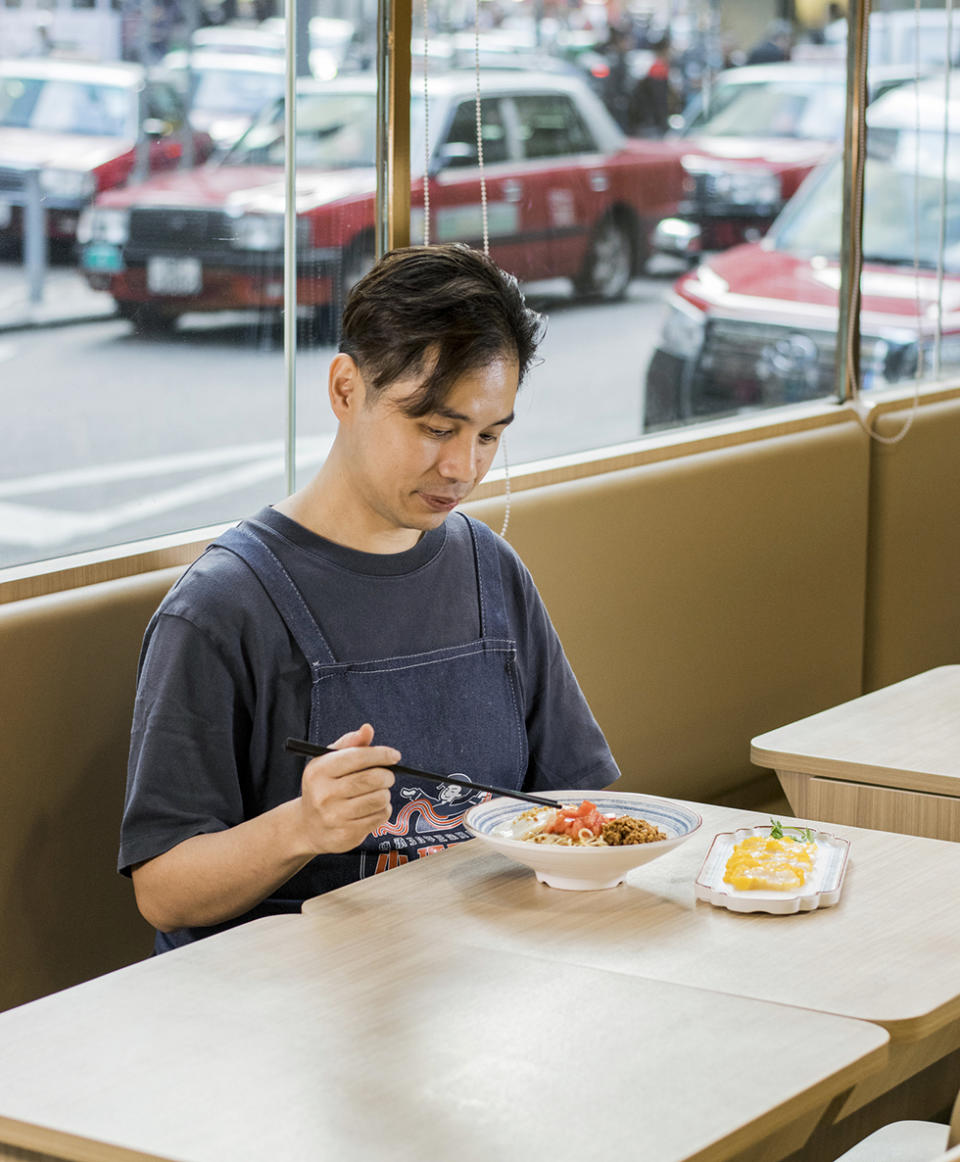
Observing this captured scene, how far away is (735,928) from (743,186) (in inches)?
229

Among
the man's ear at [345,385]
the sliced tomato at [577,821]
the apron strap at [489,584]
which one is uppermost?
the man's ear at [345,385]

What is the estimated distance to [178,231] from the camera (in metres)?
2.62

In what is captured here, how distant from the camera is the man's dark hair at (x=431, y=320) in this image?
1890 mm

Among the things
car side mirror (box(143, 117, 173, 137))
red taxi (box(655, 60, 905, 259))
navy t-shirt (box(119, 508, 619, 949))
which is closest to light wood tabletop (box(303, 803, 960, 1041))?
navy t-shirt (box(119, 508, 619, 949))

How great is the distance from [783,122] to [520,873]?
19.5 feet

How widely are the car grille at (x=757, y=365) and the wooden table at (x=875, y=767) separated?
1.70 metres

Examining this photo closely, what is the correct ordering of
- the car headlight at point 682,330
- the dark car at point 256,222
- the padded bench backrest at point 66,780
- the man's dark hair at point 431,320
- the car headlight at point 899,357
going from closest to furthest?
the man's dark hair at point 431,320 < the padded bench backrest at point 66,780 < the dark car at point 256,222 < the car headlight at point 899,357 < the car headlight at point 682,330

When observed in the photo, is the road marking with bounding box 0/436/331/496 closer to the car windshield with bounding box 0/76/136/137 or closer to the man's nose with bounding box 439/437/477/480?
the car windshield with bounding box 0/76/136/137

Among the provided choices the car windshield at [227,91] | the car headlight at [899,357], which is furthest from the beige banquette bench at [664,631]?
the car windshield at [227,91]

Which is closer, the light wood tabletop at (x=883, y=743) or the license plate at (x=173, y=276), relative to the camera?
the light wood tabletop at (x=883, y=743)

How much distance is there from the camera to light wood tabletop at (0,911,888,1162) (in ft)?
4.00

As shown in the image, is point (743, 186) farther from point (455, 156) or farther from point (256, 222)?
point (256, 222)

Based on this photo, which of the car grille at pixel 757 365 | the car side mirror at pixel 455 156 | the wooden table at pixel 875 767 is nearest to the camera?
the wooden table at pixel 875 767

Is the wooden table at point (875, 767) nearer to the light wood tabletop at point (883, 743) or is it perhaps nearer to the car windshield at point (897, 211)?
the light wood tabletop at point (883, 743)
